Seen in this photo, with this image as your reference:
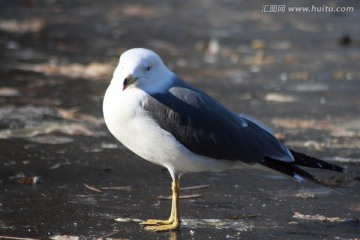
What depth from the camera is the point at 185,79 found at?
9.41m

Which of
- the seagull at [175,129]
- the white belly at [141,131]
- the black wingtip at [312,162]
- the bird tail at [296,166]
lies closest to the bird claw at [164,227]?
the seagull at [175,129]

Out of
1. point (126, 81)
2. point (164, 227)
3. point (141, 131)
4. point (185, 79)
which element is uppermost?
point (185, 79)

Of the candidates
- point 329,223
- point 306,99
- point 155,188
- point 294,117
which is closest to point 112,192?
point 155,188

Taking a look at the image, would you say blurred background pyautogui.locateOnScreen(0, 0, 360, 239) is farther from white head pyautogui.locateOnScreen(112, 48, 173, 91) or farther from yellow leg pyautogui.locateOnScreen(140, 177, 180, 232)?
white head pyautogui.locateOnScreen(112, 48, 173, 91)

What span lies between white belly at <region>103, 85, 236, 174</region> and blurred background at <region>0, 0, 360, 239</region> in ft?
1.31

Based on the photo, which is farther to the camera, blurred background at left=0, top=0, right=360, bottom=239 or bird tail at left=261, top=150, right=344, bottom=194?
blurred background at left=0, top=0, right=360, bottom=239

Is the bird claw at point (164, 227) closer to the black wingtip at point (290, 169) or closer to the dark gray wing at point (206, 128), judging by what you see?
the dark gray wing at point (206, 128)

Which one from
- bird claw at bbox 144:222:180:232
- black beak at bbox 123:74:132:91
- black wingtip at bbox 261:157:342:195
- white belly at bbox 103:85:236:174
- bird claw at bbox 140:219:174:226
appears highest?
black beak at bbox 123:74:132:91

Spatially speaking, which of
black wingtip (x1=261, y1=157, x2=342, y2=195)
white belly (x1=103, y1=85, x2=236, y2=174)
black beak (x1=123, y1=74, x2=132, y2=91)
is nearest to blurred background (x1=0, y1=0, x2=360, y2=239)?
black wingtip (x1=261, y1=157, x2=342, y2=195)

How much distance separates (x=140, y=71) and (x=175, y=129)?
38 centimetres

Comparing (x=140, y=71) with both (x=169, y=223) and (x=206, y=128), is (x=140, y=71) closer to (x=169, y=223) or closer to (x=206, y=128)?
(x=206, y=128)

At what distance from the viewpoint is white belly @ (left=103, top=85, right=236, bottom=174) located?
471 cm

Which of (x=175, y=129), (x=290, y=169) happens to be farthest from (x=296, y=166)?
(x=175, y=129)

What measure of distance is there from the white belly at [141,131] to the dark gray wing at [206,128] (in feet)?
0.14
